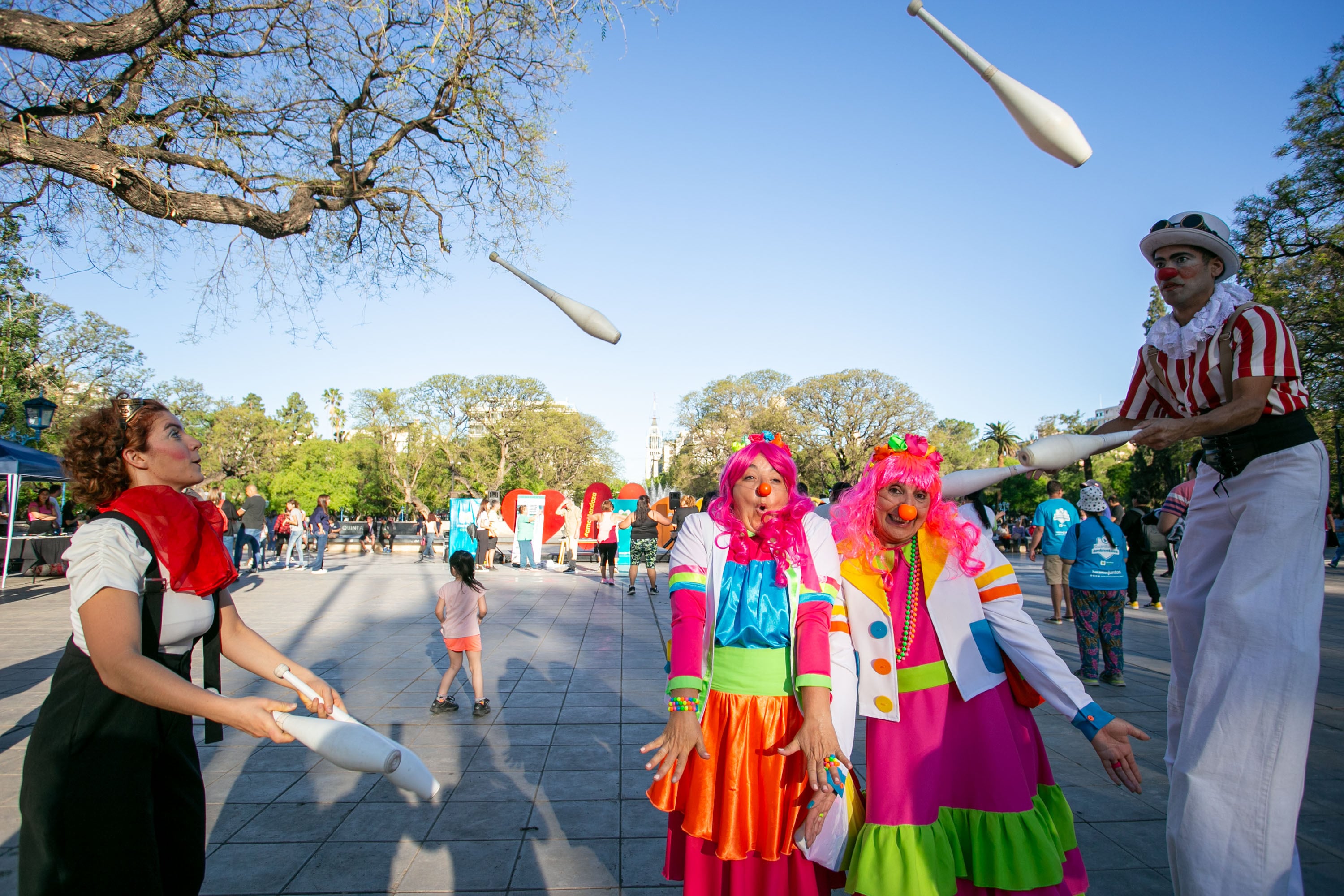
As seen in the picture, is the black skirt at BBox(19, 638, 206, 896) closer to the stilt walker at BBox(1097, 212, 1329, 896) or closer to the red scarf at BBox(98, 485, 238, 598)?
the red scarf at BBox(98, 485, 238, 598)

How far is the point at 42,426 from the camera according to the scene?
1310cm

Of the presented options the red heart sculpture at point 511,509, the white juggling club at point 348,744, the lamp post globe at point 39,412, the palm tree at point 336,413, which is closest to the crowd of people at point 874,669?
the white juggling club at point 348,744

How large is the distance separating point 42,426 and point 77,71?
32.2 feet

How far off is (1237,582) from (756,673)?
1.50m

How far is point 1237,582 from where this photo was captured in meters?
2.18

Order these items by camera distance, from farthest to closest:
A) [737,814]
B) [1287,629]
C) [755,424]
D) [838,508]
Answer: [755,424], [838,508], [737,814], [1287,629]

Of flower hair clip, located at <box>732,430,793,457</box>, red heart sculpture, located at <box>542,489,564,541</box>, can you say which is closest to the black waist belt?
flower hair clip, located at <box>732,430,793,457</box>

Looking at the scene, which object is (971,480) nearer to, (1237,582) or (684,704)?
(1237,582)

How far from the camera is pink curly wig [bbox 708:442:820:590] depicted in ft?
8.17

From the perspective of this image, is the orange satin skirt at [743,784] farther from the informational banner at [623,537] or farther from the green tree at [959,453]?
the green tree at [959,453]

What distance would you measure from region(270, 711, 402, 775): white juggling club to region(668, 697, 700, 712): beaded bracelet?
901mm

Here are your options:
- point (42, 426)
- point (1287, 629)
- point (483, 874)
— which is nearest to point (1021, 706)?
point (1287, 629)

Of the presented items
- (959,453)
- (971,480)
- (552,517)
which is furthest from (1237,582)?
(959,453)

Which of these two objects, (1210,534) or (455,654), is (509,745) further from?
(1210,534)
